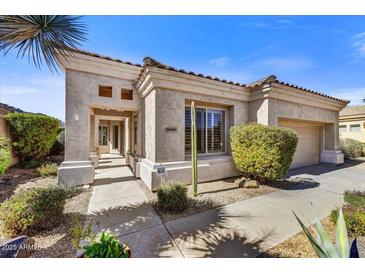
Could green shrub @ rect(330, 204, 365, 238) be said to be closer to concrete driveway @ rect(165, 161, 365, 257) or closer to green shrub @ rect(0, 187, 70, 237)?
concrete driveway @ rect(165, 161, 365, 257)

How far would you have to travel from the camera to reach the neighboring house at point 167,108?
6.25 metres

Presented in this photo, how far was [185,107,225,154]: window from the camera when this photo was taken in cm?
735

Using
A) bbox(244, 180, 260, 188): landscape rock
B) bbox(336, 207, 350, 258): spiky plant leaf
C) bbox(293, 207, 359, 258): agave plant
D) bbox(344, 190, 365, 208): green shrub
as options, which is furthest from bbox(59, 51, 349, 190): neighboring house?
bbox(336, 207, 350, 258): spiky plant leaf

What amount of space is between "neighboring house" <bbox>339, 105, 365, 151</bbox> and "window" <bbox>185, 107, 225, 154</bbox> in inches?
728

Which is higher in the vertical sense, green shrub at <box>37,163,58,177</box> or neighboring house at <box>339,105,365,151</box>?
neighboring house at <box>339,105,365,151</box>

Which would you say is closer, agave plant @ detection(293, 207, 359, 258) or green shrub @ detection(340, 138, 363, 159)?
agave plant @ detection(293, 207, 359, 258)

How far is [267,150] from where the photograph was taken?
20.2ft

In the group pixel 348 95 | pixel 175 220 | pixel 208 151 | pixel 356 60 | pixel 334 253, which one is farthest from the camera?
pixel 348 95

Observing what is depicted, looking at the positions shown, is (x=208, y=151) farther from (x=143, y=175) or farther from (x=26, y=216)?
(x=26, y=216)

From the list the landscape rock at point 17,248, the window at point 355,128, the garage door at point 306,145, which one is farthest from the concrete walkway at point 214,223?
the window at point 355,128

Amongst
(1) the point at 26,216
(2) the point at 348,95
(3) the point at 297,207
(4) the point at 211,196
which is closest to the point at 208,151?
(4) the point at 211,196

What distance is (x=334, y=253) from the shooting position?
2.19m

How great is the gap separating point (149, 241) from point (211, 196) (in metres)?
2.88

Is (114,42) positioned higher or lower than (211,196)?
higher
